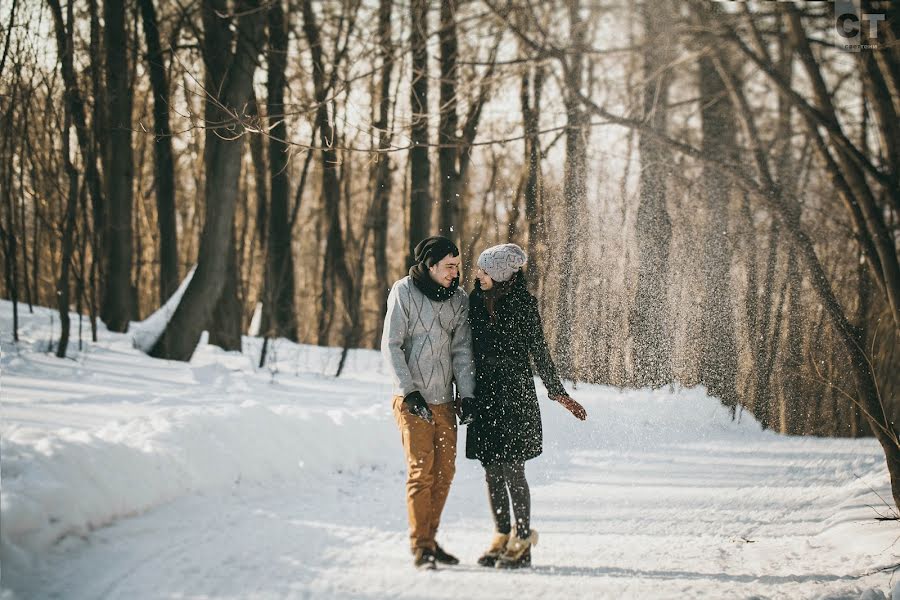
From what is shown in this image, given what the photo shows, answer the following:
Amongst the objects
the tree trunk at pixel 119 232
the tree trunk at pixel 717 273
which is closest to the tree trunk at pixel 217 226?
the tree trunk at pixel 119 232

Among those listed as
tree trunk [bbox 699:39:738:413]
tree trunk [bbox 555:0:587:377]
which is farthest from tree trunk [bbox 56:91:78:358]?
tree trunk [bbox 699:39:738:413]

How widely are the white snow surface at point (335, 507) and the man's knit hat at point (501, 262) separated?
1656 millimetres

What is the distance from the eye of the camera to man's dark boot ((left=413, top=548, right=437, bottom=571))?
427 cm

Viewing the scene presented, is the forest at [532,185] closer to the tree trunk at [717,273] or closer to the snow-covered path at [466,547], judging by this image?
the tree trunk at [717,273]

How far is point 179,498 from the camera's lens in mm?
5199

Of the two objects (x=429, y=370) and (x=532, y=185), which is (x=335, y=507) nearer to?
(x=429, y=370)

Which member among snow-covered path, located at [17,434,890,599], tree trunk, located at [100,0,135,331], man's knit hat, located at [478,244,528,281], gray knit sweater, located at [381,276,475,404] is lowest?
snow-covered path, located at [17,434,890,599]

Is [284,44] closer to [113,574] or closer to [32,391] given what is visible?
[32,391]

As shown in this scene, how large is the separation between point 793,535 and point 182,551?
13.2 feet

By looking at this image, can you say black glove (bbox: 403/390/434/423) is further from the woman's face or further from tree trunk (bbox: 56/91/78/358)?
tree trunk (bbox: 56/91/78/358)

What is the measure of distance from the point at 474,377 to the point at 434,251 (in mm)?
785

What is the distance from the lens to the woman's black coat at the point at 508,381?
4.49 metres

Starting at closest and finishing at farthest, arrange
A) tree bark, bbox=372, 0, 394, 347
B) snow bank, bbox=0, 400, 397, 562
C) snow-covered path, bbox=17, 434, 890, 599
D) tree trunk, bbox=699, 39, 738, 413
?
1. snow-covered path, bbox=17, 434, 890, 599
2. snow bank, bbox=0, 400, 397, 562
3. tree bark, bbox=372, 0, 394, 347
4. tree trunk, bbox=699, 39, 738, 413

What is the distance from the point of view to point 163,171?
15.6 metres
